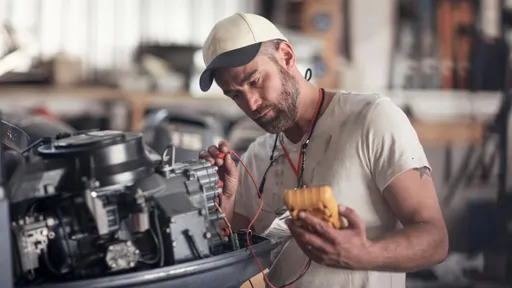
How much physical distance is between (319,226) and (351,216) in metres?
0.06

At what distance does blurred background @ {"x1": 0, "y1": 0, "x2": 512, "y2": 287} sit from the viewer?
3457 mm

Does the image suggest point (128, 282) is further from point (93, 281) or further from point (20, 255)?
point (20, 255)

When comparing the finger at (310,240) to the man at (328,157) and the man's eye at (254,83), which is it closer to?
the man at (328,157)

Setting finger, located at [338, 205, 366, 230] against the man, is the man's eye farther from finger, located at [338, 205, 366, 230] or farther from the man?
finger, located at [338, 205, 366, 230]

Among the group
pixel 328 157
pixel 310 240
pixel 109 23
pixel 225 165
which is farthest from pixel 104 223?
pixel 109 23

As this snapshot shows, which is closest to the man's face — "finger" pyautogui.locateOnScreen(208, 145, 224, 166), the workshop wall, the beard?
the beard

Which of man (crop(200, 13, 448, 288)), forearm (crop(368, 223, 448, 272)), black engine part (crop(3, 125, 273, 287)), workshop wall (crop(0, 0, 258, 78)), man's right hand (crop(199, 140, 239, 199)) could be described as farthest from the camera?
workshop wall (crop(0, 0, 258, 78))

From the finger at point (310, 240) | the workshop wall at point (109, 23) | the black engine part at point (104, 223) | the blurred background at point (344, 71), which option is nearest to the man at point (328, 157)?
the finger at point (310, 240)

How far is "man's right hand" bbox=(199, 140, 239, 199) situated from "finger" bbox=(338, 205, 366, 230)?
0.37 metres

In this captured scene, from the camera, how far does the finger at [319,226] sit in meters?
0.98

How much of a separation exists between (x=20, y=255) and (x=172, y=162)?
283mm

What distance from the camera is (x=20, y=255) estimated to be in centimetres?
93

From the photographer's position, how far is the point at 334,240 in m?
1.00

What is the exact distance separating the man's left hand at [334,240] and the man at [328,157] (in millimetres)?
72
